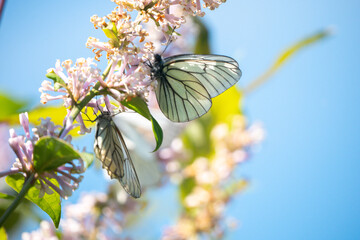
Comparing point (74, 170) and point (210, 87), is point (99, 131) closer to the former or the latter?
point (74, 170)

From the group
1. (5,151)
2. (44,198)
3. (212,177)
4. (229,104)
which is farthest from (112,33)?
(229,104)

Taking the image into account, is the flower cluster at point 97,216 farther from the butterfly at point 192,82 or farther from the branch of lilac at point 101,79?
the branch of lilac at point 101,79

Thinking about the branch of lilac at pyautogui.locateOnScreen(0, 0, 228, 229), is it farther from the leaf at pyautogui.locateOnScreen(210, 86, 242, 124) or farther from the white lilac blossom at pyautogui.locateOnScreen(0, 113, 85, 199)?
the leaf at pyautogui.locateOnScreen(210, 86, 242, 124)

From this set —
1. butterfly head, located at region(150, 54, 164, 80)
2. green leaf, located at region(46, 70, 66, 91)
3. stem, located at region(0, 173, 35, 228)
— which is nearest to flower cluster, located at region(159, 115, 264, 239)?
butterfly head, located at region(150, 54, 164, 80)

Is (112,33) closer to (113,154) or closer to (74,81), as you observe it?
(74,81)

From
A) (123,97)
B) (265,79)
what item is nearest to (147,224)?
(265,79)

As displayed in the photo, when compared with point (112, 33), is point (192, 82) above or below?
above

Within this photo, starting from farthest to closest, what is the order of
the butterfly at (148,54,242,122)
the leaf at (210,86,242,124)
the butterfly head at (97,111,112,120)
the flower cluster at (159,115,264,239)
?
the leaf at (210,86,242,124)
the flower cluster at (159,115,264,239)
the butterfly at (148,54,242,122)
the butterfly head at (97,111,112,120)
